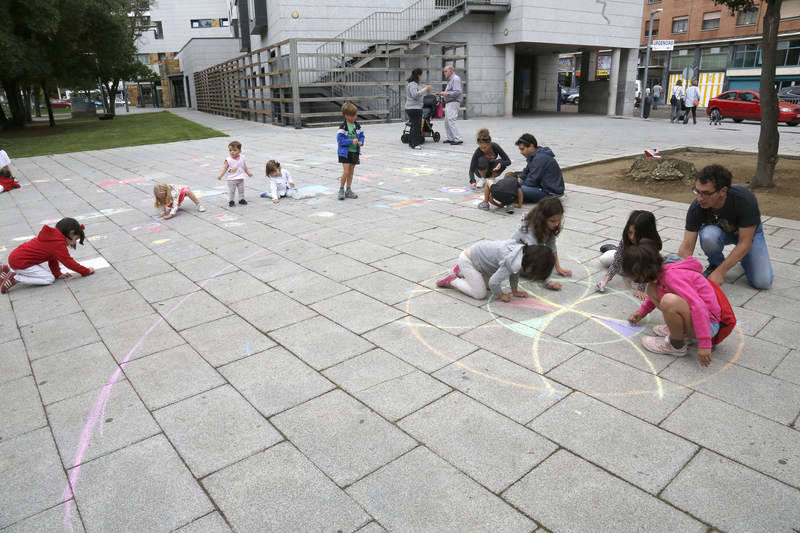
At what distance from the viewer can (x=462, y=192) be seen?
872 cm

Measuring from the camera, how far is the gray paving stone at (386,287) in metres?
4.64

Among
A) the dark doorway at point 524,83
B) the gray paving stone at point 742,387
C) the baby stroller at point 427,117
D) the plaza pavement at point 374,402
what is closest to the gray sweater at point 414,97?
the baby stroller at point 427,117

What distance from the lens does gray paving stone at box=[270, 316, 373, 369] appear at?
12.1 feet

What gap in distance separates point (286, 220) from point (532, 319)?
4199 mm

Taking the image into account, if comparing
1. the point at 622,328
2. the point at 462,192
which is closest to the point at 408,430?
the point at 622,328

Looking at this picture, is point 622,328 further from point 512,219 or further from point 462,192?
point 462,192

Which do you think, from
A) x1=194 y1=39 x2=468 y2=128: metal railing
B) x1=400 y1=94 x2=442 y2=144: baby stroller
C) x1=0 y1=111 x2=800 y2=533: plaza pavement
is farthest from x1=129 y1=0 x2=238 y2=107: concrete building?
x1=0 y1=111 x2=800 y2=533: plaza pavement

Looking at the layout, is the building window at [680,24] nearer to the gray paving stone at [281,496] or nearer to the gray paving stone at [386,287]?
the gray paving stone at [386,287]

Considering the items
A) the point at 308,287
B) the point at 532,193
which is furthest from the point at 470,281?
the point at 532,193

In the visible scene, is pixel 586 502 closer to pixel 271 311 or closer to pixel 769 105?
pixel 271 311

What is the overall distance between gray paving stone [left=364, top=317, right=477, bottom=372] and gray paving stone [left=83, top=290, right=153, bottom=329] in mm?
2024

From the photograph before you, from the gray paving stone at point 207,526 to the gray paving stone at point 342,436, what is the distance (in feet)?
1.63

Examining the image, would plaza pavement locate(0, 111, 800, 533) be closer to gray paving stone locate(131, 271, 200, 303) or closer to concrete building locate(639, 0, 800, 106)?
gray paving stone locate(131, 271, 200, 303)

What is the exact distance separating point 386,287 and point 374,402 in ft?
5.99
